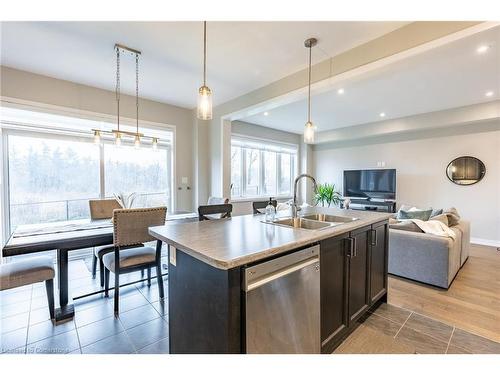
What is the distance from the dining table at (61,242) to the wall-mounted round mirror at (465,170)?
21.5 feet

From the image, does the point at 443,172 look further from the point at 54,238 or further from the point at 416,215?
the point at 54,238

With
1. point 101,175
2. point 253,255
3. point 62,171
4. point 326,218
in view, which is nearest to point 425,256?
point 326,218

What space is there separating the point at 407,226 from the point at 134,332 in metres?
3.28

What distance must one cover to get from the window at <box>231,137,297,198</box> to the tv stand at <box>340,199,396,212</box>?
6.34 feet

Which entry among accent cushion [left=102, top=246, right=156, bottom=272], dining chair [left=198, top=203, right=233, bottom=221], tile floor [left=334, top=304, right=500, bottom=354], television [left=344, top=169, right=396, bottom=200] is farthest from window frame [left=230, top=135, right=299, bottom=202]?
tile floor [left=334, top=304, right=500, bottom=354]

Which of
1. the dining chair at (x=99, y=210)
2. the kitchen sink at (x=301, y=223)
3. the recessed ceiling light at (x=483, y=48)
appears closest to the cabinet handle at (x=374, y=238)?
the kitchen sink at (x=301, y=223)

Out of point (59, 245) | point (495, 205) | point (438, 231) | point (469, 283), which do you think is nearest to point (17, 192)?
point (59, 245)

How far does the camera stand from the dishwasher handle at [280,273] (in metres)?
1.11

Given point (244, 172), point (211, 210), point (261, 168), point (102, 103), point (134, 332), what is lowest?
point (134, 332)

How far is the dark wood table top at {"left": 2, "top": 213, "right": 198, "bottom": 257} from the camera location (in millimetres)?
1810

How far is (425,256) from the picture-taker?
278cm

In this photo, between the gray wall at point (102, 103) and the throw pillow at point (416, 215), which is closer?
the gray wall at point (102, 103)

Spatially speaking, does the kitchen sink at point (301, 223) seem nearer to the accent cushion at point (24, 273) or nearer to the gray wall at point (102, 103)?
the accent cushion at point (24, 273)

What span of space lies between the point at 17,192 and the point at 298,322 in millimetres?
4357
